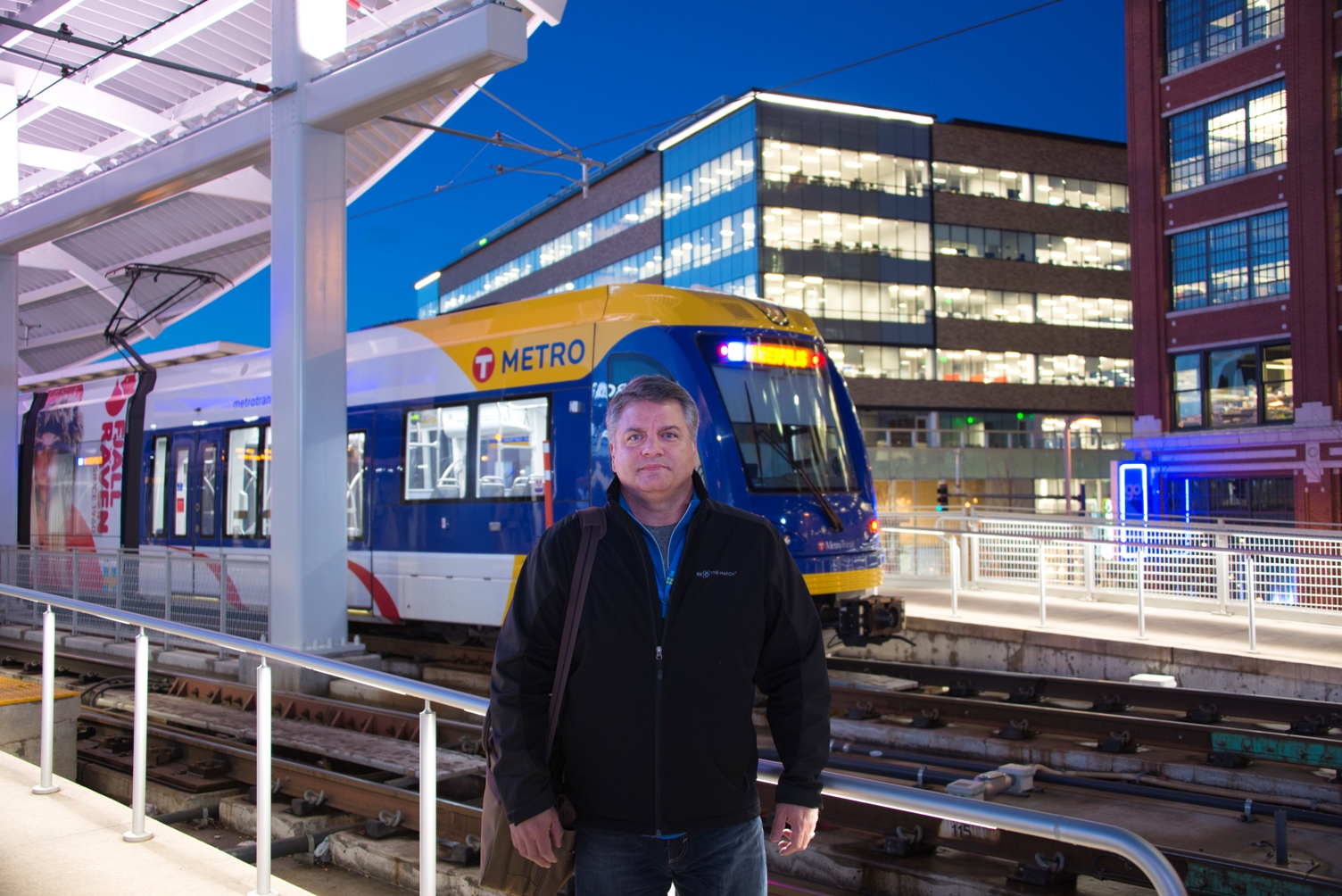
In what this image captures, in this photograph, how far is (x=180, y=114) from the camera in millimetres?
17188

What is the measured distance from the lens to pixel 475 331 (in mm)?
11773

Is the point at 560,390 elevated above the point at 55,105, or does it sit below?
below

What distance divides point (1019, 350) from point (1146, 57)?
96.7ft

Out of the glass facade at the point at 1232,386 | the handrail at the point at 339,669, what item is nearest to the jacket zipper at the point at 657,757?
the handrail at the point at 339,669

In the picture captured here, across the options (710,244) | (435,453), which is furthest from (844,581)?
(710,244)

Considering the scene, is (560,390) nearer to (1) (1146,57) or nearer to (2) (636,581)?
(2) (636,581)

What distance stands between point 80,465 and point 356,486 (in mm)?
7618

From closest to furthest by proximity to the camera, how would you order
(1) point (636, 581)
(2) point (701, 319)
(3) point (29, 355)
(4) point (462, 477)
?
(1) point (636, 581) < (2) point (701, 319) < (4) point (462, 477) < (3) point (29, 355)

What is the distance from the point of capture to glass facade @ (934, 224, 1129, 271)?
58.9 meters

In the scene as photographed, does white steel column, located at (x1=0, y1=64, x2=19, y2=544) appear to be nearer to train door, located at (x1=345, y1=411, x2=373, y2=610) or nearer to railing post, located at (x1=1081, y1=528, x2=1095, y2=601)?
train door, located at (x1=345, y1=411, x2=373, y2=610)

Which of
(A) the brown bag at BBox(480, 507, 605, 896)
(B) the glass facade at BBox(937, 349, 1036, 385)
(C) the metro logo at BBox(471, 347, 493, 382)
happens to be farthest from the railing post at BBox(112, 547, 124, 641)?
(B) the glass facade at BBox(937, 349, 1036, 385)

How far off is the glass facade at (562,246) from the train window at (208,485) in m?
44.5

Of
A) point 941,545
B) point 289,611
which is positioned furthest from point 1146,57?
point 289,611

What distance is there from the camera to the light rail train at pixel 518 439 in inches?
399
